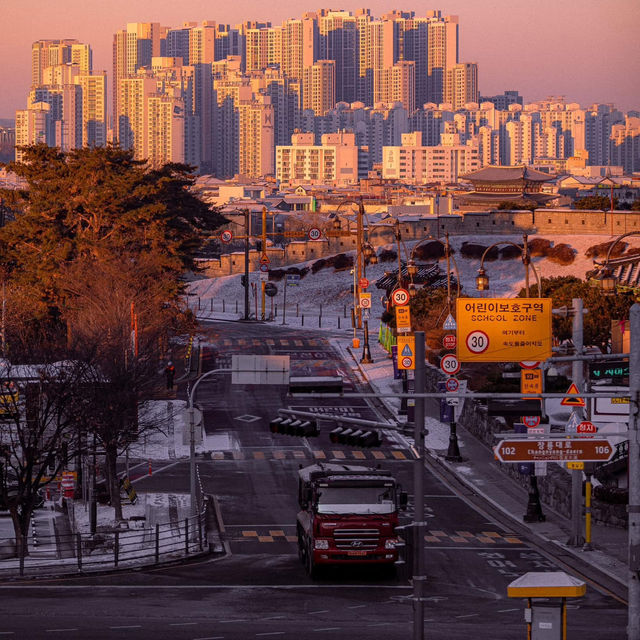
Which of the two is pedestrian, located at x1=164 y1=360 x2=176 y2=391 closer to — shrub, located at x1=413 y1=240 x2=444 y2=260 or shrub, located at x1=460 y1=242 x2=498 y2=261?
shrub, located at x1=413 y1=240 x2=444 y2=260

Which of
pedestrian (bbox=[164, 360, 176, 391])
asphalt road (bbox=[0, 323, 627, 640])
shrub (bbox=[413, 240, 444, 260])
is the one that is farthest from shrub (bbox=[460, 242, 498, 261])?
asphalt road (bbox=[0, 323, 627, 640])

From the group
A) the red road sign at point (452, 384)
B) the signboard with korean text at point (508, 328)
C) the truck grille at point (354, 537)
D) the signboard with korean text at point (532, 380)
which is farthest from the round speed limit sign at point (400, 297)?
the truck grille at point (354, 537)

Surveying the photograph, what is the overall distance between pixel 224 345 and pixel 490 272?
42.0 m

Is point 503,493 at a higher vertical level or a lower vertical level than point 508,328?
lower

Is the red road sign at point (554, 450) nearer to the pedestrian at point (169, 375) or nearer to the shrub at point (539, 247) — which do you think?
the pedestrian at point (169, 375)

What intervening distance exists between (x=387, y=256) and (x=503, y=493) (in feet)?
275

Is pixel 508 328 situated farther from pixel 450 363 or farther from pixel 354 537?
pixel 354 537

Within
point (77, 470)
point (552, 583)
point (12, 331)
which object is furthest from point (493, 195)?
point (552, 583)

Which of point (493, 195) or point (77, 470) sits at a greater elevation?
point (493, 195)

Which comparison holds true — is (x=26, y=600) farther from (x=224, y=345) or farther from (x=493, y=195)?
(x=493, y=195)

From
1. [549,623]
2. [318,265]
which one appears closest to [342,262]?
[318,265]

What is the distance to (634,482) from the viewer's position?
85.5 feet

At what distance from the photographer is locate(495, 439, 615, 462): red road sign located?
26531 millimetres

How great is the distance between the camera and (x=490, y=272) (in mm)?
125062
